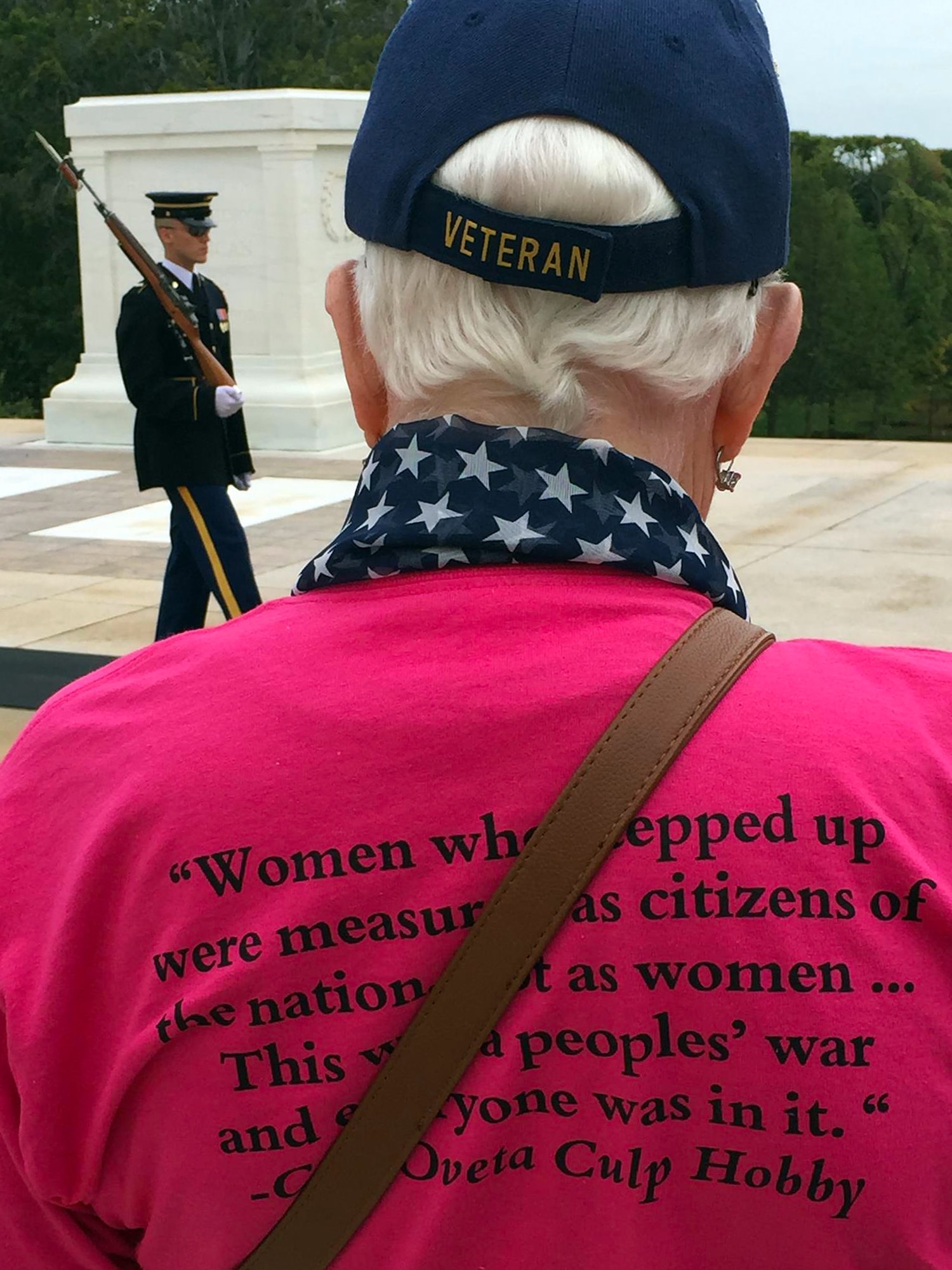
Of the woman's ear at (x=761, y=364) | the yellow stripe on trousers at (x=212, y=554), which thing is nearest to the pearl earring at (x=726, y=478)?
the woman's ear at (x=761, y=364)

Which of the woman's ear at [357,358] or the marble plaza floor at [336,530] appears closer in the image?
the woman's ear at [357,358]

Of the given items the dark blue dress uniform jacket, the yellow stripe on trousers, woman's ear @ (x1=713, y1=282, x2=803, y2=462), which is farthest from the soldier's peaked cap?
woman's ear @ (x1=713, y1=282, x2=803, y2=462)

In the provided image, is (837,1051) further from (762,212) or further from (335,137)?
(335,137)

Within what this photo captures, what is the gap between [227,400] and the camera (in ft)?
19.8

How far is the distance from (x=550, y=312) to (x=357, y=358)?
239 millimetres

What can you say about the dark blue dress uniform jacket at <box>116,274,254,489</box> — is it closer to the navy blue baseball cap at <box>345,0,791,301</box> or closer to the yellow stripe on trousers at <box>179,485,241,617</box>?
the yellow stripe on trousers at <box>179,485,241,617</box>

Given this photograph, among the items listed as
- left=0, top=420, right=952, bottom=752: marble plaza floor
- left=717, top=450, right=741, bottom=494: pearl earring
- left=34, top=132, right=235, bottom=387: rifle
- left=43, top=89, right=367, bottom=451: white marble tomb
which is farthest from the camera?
left=43, top=89, right=367, bottom=451: white marble tomb

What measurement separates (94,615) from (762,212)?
672 centimetres

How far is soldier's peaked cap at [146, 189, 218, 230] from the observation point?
260 inches

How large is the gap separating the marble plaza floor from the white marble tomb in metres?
0.41

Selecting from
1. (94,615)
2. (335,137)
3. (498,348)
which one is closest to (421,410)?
(498,348)

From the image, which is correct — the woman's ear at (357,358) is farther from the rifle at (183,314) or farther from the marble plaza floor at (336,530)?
the rifle at (183,314)

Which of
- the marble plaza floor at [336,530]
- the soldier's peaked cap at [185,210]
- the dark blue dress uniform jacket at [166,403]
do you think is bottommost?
the marble plaza floor at [336,530]

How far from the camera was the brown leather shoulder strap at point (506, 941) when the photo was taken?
953 millimetres
